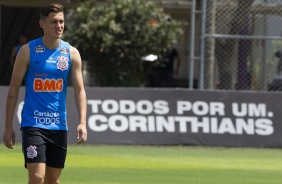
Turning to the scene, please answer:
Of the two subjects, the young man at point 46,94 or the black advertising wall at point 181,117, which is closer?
the young man at point 46,94

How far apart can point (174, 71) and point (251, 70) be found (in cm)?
701

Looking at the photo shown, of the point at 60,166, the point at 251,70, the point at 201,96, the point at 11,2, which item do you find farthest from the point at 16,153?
the point at 11,2

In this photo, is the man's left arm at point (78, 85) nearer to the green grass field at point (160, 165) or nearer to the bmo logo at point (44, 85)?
Result: the bmo logo at point (44, 85)

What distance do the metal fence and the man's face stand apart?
1262 cm

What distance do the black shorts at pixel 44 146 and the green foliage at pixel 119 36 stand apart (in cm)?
1608

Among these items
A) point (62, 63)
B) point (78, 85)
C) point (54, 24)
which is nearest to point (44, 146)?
point (78, 85)

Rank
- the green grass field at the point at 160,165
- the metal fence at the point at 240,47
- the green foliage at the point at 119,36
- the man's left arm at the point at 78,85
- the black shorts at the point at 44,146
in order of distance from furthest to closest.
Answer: the green foliage at the point at 119,36 < the metal fence at the point at 240,47 < the green grass field at the point at 160,165 < the man's left arm at the point at 78,85 < the black shorts at the point at 44,146

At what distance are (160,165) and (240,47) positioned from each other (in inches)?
296

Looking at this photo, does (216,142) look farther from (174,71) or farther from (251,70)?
(174,71)

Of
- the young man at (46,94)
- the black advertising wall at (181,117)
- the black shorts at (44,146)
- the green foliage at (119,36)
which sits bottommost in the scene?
the black advertising wall at (181,117)

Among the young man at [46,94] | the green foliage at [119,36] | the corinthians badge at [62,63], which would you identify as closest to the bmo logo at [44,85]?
the young man at [46,94]

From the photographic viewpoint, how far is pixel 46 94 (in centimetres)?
891

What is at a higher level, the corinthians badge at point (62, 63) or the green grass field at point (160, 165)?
the corinthians badge at point (62, 63)

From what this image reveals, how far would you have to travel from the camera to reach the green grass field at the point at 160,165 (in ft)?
45.0
